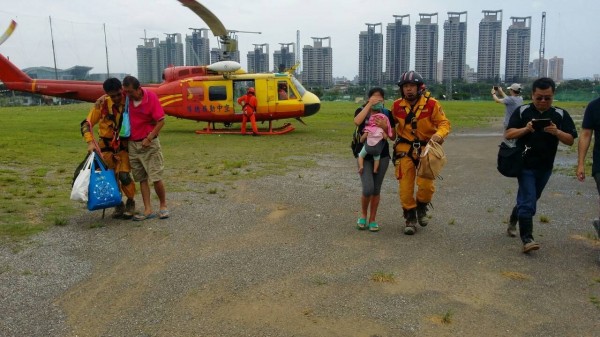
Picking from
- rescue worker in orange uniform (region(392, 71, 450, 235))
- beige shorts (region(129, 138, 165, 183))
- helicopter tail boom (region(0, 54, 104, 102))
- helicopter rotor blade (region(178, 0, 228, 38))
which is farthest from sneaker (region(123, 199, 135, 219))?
helicopter tail boom (region(0, 54, 104, 102))

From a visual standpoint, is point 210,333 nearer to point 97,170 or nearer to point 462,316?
point 462,316

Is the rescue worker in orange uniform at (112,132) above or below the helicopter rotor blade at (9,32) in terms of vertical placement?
below

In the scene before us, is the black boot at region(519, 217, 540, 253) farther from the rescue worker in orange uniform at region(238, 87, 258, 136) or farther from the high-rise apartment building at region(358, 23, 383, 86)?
the high-rise apartment building at region(358, 23, 383, 86)

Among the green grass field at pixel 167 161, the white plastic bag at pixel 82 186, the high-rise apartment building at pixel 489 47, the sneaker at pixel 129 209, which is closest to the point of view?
the white plastic bag at pixel 82 186

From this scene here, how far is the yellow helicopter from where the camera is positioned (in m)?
17.8

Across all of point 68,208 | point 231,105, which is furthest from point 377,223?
point 231,105

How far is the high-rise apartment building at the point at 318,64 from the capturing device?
81812mm

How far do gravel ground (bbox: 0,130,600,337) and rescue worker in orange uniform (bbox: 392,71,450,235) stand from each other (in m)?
0.42

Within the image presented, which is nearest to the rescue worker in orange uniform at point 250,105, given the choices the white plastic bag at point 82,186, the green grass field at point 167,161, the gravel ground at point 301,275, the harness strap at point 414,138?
the green grass field at point 167,161

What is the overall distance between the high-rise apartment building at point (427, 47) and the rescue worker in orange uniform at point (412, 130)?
6700cm

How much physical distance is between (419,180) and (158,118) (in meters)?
3.19

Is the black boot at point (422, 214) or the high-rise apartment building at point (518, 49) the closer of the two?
the black boot at point (422, 214)

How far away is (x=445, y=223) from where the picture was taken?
252 inches

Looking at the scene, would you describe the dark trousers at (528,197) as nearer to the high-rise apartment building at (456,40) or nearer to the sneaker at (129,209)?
the sneaker at (129,209)
